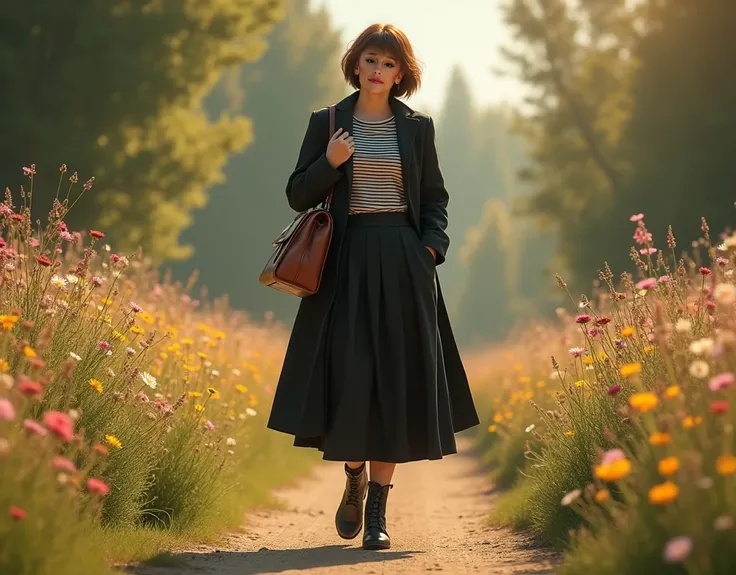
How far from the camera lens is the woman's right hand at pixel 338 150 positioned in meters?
5.07

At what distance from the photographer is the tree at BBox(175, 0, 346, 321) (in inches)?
1585

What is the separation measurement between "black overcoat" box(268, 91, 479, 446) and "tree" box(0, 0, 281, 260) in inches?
380

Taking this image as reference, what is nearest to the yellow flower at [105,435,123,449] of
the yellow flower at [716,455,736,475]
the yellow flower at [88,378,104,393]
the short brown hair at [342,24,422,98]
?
the yellow flower at [88,378,104,393]

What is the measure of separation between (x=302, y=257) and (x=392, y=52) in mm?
1080

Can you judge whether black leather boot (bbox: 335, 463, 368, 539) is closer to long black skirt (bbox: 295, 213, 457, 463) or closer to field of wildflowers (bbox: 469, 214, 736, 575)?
long black skirt (bbox: 295, 213, 457, 463)

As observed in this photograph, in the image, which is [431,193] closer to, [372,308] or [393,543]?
[372,308]

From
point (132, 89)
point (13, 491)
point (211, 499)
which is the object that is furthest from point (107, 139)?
point (13, 491)

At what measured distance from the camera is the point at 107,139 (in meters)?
15.2

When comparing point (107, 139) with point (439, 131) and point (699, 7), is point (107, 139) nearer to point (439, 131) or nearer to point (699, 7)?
point (699, 7)

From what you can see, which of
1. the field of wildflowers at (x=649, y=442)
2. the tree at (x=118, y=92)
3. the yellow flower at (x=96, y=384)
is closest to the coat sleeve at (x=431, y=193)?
the field of wildflowers at (x=649, y=442)

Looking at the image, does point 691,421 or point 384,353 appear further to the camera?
point 384,353

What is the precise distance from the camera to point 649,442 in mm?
3412

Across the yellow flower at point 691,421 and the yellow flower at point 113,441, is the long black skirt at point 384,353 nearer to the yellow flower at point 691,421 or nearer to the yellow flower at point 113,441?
the yellow flower at point 113,441

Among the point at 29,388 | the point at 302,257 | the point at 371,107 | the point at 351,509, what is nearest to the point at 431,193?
the point at 371,107
